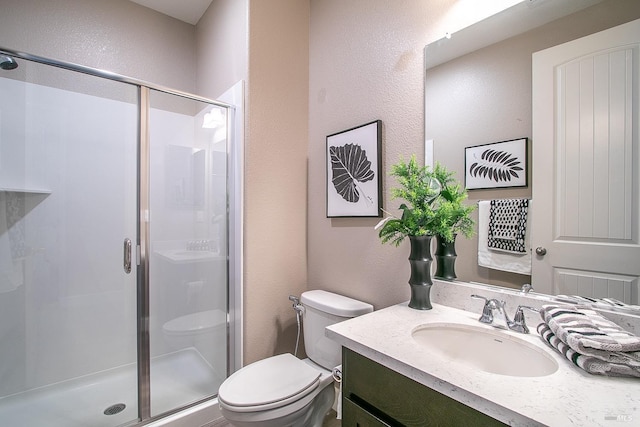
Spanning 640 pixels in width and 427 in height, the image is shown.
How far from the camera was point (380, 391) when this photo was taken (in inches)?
33.2

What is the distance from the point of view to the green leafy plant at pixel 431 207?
1145 mm

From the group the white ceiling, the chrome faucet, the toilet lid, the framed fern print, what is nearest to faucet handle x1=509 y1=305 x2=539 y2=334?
the chrome faucet

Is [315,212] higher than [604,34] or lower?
lower

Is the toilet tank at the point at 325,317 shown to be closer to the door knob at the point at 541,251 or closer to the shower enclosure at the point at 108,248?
the shower enclosure at the point at 108,248

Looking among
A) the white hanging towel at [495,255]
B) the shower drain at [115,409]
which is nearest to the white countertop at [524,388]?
the white hanging towel at [495,255]

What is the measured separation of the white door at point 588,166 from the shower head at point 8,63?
2.39 m

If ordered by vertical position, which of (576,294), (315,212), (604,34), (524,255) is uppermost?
(604,34)

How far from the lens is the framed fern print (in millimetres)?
1068

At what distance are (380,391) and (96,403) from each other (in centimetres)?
182

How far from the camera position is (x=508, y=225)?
43.6 inches

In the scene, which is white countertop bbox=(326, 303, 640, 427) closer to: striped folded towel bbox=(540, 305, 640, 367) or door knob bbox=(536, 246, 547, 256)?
striped folded towel bbox=(540, 305, 640, 367)

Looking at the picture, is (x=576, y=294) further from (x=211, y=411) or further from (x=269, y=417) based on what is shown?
(x=211, y=411)

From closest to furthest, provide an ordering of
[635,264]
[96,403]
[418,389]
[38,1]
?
[418,389], [635,264], [96,403], [38,1]

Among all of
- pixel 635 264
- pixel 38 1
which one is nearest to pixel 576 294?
pixel 635 264
